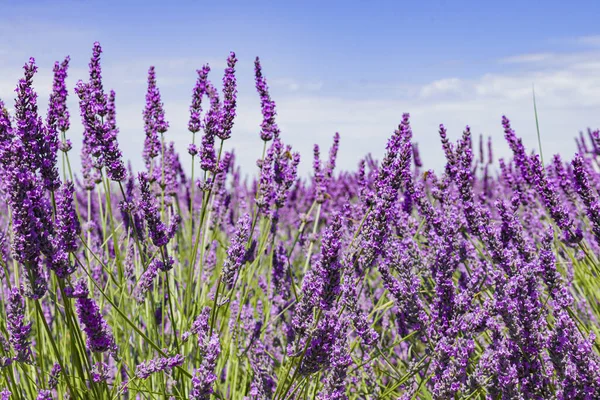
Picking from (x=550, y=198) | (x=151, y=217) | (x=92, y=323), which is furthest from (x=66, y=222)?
(x=550, y=198)

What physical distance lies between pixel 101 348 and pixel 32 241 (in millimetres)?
413

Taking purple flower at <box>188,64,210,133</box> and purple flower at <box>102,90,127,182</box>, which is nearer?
purple flower at <box>102,90,127,182</box>

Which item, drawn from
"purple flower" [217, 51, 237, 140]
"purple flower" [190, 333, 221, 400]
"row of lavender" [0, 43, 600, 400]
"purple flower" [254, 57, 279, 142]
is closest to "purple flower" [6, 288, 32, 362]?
"row of lavender" [0, 43, 600, 400]

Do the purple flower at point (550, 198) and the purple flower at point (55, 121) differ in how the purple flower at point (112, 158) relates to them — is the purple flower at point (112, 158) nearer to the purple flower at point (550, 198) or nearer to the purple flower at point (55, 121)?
the purple flower at point (55, 121)

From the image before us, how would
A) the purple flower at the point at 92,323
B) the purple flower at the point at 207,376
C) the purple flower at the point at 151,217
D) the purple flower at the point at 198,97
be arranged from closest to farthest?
the purple flower at the point at 207,376
the purple flower at the point at 92,323
the purple flower at the point at 151,217
the purple flower at the point at 198,97

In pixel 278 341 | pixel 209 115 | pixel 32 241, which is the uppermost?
pixel 209 115

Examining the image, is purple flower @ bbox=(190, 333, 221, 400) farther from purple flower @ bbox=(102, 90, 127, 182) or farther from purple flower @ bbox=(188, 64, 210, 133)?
purple flower @ bbox=(188, 64, 210, 133)

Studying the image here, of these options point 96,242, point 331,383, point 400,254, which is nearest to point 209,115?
point 400,254

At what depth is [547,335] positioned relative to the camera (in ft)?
6.90

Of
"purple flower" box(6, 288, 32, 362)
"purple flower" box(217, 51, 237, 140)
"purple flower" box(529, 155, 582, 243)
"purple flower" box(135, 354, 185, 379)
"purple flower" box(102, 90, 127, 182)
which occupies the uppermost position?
"purple flower" box(217, 51, 237, 140)

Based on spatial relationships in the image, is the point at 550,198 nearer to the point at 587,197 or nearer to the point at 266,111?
the point at 587,197

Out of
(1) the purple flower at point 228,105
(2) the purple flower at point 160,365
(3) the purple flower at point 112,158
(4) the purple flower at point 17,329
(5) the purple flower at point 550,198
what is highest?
(1) the purple flower at point 228,105

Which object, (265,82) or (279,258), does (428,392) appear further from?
(265,82)

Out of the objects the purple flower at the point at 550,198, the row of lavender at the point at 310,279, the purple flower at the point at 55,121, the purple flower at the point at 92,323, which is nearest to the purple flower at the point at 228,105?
the row of lavender at the point at 310,279
